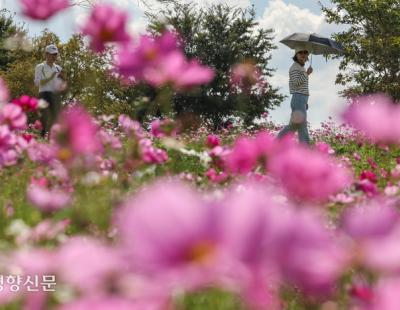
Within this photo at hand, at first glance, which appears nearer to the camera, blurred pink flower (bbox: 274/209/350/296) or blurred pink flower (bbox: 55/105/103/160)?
blurred pink flower (bbox: 274/209/350/296)

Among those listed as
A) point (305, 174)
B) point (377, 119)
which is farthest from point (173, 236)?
point (377, 119)

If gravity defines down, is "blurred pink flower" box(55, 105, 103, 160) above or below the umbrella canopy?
below

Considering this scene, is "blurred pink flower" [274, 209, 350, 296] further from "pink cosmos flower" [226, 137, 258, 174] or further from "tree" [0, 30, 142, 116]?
"tree" [0, 30, 142, 116]

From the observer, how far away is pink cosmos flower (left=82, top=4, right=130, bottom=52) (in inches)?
58.2

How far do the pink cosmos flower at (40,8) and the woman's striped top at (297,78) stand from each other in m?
6.54

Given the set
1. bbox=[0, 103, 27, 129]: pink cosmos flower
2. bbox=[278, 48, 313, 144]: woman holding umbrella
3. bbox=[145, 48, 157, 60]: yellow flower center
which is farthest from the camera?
bbox=[278, 48, 313, 144]: woman holding umbrella

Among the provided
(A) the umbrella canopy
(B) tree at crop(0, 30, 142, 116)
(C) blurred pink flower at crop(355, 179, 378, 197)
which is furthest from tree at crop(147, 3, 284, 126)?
(C) blurred pink flower at crop(355, 179, 378, 197)

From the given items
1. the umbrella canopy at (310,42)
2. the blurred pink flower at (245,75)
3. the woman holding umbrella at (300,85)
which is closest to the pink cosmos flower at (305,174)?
the blurred pink flower at (245,75)

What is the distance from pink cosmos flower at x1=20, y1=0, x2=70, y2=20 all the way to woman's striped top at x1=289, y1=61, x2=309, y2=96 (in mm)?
6542

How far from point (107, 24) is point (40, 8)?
0.48 metres

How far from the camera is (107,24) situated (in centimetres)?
150

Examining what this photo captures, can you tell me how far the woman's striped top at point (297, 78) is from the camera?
8164 millimetres

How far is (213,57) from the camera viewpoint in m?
27.4

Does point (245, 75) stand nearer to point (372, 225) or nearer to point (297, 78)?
point (372, 225)
